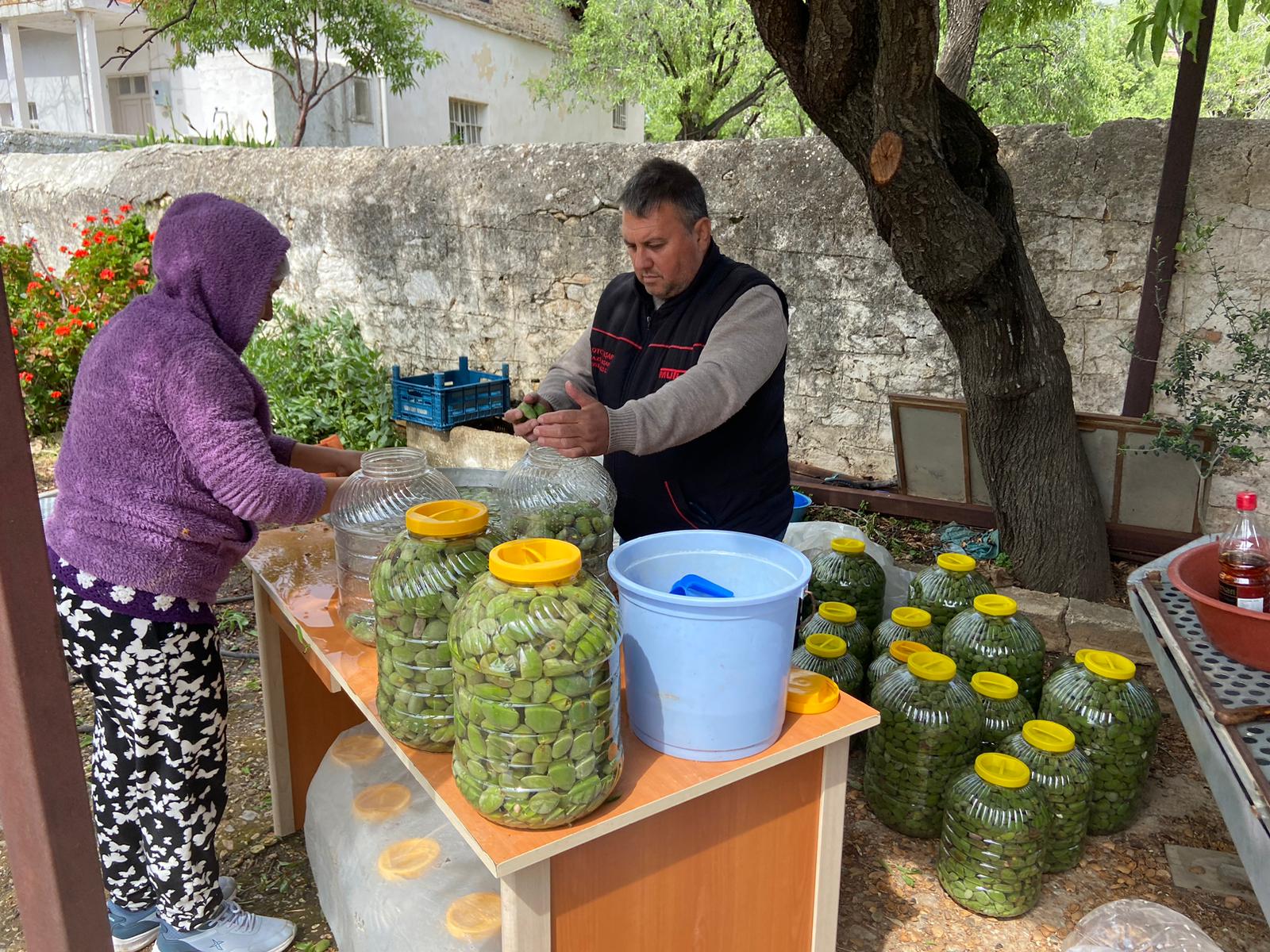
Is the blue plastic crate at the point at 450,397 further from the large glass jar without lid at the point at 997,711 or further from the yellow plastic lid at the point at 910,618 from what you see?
the large glass jar without lid at the point at 997,711

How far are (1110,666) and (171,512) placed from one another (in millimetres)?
2562

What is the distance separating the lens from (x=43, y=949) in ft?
4.26

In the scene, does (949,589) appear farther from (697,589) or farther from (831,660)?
(697,589)

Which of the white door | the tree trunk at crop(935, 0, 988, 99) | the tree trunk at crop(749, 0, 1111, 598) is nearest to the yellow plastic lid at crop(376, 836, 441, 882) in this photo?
the tree trunk at crop(749, 0, 1111, 598)

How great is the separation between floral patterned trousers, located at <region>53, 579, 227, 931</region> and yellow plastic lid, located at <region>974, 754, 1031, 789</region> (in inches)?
76.8

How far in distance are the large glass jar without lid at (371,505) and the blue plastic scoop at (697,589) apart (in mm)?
814

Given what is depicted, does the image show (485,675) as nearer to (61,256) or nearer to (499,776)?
(499,776)

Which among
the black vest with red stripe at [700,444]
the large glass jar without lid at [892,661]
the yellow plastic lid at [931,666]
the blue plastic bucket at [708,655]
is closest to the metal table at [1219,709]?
the yellow plastic lid at [931,666]

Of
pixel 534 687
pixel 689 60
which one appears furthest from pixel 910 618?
pixel 689 60

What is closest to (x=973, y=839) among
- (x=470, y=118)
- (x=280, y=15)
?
(x=280, y=15)

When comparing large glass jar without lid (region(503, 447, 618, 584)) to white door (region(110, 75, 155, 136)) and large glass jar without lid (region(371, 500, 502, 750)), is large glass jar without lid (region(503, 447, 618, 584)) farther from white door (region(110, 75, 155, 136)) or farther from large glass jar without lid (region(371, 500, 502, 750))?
white door (region(110, 75, 155, 136))

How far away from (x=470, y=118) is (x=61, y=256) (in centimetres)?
1165

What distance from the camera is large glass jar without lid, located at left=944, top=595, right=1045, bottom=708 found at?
9.57ft

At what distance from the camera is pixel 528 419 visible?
228 cm
